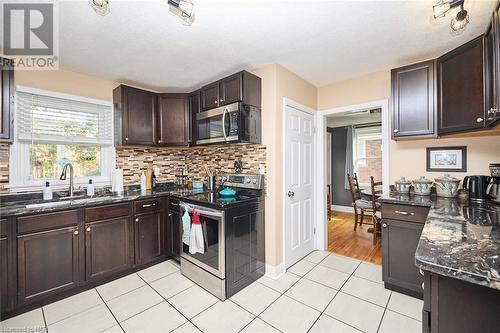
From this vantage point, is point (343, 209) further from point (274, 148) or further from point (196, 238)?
point (196, 238)

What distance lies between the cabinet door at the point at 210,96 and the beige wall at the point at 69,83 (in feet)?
4.21

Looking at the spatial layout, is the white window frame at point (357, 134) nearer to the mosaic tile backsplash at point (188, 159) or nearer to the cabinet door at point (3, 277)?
the mosaic tile backsplash at point (188, 159)

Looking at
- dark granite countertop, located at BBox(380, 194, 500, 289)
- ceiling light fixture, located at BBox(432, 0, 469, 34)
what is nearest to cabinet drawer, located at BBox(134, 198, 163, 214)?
dark granite countertop, located at BBox(380, 194, 500, 289)

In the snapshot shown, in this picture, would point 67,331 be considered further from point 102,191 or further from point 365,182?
point 365,182

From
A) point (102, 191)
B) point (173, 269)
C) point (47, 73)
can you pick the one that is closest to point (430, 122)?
point (173, 269)

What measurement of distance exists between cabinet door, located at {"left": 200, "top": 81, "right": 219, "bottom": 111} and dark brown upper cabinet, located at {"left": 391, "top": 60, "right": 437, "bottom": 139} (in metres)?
2.04

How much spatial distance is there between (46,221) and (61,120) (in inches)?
52.7

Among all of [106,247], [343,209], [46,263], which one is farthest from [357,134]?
[46,263]

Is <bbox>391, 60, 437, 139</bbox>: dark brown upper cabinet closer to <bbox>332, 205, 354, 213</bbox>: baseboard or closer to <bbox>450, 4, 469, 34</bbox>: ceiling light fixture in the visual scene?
<bbox>450, 4, 469, 34</bbox>: ceiling light fixture

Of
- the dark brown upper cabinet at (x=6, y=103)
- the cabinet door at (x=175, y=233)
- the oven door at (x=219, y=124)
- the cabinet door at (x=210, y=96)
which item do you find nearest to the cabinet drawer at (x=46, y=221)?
the dark brown upper cabinet at (x=6, y=103)

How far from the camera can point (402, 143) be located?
2.66 m

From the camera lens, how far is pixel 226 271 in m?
2.10

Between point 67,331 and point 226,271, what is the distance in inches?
51.5

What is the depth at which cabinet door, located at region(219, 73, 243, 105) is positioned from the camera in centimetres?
246
